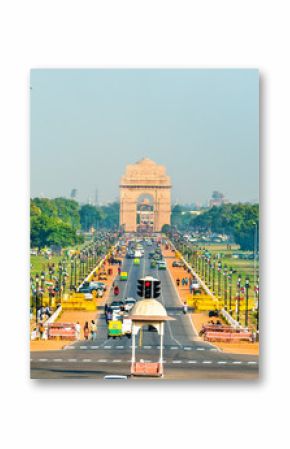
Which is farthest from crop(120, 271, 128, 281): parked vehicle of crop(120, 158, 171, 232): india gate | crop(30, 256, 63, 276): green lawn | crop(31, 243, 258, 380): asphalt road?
crop(30, 256, 63, 276): green lawn

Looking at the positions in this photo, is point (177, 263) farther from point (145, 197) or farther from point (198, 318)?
point (198, 318)

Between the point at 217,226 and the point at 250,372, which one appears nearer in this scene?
the point at 250,372

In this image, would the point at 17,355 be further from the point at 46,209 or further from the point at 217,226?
the point at 217,226

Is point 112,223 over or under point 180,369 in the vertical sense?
over

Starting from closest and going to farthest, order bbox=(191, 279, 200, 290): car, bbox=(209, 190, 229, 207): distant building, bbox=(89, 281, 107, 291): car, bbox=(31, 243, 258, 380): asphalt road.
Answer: bbox=(31, 243, 258, 380): asphalt road < bbox=(209, 190, 229, 207): distant building < bbox=(89, 281, 107, 291): car < bbox=(191, 279, 200, 290): car

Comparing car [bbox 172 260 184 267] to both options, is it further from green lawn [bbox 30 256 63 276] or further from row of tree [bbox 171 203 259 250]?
green lawn [bbox 30 256 63 276]

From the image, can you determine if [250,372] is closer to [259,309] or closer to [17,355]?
[259,309]

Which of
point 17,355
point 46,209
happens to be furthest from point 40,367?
point 46,209
